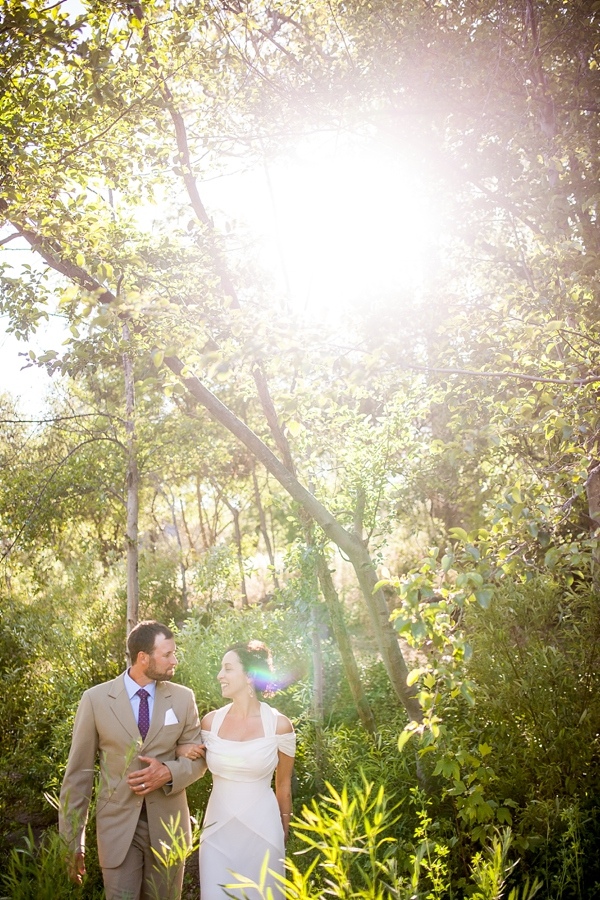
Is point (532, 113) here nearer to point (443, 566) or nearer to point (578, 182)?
point (578, 182)

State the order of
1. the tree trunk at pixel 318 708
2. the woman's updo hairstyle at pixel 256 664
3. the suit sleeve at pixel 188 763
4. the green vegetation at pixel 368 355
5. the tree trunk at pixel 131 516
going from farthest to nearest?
1. the tree trunk at pixel 131 516
2. the tree trunk at pixel 318 708
3. the woman's updo hairstyle at pixel 256 664
4. the suit sleeve at pixel 188 763
5. the green vegetation at pixel 368 355

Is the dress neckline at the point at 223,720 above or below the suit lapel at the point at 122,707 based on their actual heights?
below

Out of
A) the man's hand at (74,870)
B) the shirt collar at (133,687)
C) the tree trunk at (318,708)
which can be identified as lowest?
the tree trunk at (318,708)

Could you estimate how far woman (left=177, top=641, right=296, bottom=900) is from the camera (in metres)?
3.44

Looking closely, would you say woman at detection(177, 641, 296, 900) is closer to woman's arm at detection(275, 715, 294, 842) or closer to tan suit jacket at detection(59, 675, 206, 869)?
woman's arm at detection(275, 715, 294, 842)

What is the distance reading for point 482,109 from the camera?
5.47m

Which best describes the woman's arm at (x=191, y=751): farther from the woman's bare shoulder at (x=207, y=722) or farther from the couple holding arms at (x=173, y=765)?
the woman's bare shoulder at (x=207, y=722)

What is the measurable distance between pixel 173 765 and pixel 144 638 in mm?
677

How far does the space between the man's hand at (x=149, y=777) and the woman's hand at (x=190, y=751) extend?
20 cm

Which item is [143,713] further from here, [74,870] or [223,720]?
[74,870]

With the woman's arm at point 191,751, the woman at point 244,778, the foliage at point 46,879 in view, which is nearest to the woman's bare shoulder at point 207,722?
the woman at point 244,778

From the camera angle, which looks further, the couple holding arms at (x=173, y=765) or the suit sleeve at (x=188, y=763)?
the suit sleeve at (x=188, y=763)

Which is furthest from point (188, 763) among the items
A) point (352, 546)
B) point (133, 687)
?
point (352, 546)

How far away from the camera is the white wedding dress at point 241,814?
3.44 metres
